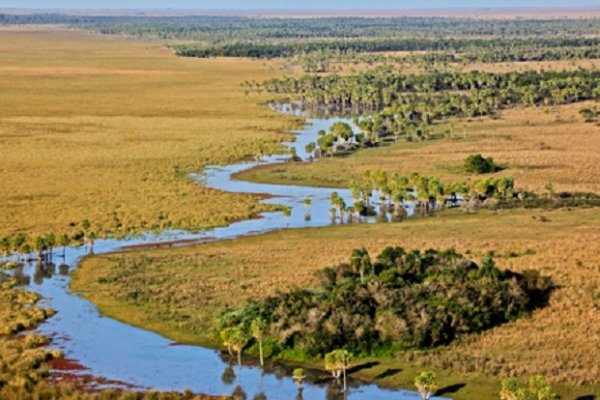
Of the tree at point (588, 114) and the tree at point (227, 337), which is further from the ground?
the tree at point (227, 337)

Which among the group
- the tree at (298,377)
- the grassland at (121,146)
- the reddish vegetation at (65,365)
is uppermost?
the tree at (298,377)

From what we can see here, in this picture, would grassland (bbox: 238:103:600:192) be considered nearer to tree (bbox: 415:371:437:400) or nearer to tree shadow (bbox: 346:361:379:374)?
tree shadow (bbox: 346:361:379:374)

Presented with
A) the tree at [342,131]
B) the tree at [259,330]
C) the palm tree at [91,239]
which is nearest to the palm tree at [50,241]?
the palm tree at [91,239]

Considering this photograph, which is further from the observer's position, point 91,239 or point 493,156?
point 493,156

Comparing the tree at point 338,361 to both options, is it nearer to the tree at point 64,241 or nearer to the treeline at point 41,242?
the treeline at point 41,242

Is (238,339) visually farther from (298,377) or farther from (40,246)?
(40,246)

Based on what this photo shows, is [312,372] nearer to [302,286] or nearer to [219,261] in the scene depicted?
[302,286]

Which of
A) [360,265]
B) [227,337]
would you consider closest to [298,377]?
[227,337]
